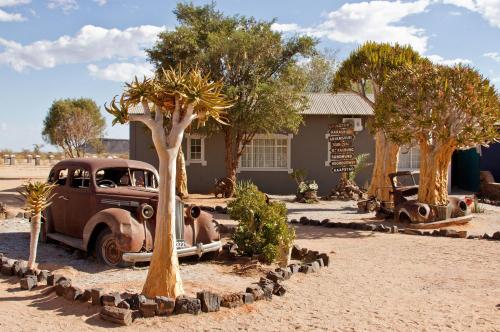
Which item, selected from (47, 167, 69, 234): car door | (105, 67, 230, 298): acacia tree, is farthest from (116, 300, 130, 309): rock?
(47, 167, 69, 234): car door

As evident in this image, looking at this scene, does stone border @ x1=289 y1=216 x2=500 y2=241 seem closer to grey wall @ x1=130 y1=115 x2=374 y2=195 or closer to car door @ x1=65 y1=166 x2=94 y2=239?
car door @ x1=65 y1=166 x2=94 y2=239

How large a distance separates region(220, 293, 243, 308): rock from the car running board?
342 cm

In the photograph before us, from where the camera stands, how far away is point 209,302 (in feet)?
18.9

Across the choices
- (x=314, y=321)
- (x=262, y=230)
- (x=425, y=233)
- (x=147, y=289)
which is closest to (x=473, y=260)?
(x=425, y=233)

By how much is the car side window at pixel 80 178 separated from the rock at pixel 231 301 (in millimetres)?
4348

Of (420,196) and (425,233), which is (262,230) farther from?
(420,196)

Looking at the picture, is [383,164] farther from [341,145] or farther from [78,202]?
[78,202]

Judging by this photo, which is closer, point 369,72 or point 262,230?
point 262,230

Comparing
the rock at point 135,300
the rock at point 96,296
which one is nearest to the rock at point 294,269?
the rock at point 135,300

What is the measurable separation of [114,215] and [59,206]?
2.37m

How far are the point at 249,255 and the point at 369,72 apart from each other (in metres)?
8.85

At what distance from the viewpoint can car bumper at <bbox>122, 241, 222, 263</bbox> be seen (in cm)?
764

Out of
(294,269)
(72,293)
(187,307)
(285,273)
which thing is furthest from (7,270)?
(294,269)

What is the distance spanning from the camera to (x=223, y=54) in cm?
1841
